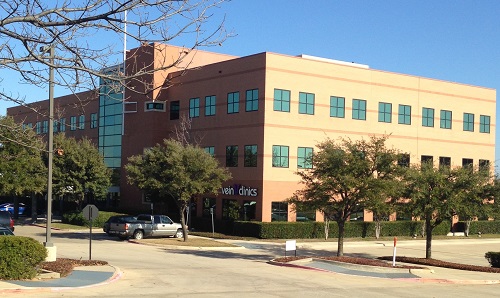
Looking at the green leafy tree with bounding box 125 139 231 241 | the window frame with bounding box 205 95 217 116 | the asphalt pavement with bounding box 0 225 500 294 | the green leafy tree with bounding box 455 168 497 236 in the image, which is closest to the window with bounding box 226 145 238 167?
the window frame with bounding box 205 95 217 116

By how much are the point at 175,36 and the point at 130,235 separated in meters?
32.4

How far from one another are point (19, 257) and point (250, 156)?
27924mm

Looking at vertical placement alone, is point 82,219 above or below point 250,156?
below

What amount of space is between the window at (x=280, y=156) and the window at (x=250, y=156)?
139 centimetres

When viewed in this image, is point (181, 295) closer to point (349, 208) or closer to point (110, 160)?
point (349, 208)

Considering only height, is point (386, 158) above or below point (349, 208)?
above

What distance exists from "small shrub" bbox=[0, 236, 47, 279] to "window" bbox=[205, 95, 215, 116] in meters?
30.7

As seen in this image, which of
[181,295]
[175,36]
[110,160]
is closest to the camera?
[175,36]

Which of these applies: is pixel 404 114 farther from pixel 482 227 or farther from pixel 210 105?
pixel 210 105

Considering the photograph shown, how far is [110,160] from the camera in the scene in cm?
5984

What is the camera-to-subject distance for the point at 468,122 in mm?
56281

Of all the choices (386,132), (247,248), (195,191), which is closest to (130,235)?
(195,191)

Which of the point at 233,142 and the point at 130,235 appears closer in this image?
the point at 130,235

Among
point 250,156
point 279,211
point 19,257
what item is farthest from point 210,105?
point 19,257
